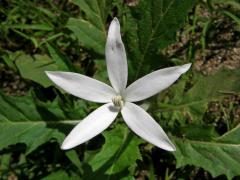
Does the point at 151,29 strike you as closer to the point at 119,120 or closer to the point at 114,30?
the point at 114,30

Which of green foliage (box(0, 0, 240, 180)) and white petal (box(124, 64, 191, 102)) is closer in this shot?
white petal (box(124, 64, 191, 102))

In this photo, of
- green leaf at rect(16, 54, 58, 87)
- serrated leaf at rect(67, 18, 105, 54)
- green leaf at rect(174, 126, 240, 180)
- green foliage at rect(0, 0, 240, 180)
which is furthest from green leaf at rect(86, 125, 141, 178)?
green leaf at rect(16, 54, 58, 87)

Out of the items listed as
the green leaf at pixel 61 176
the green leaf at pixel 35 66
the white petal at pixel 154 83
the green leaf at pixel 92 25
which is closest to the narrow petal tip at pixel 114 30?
the white petal at pixel 154 83

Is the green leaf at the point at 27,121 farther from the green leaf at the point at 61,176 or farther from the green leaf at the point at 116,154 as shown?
the green leaf at the point at 61,176

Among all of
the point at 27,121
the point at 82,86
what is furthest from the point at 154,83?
the point at 27,121

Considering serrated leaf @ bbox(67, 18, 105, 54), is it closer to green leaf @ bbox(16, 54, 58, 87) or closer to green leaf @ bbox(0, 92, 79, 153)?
green leaf @ bbox(0, 92, 79, 153)

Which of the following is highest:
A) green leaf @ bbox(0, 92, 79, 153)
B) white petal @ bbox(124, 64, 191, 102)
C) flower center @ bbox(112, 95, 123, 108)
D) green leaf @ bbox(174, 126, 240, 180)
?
white petal @ bbox(124, 64, 191, 102)
